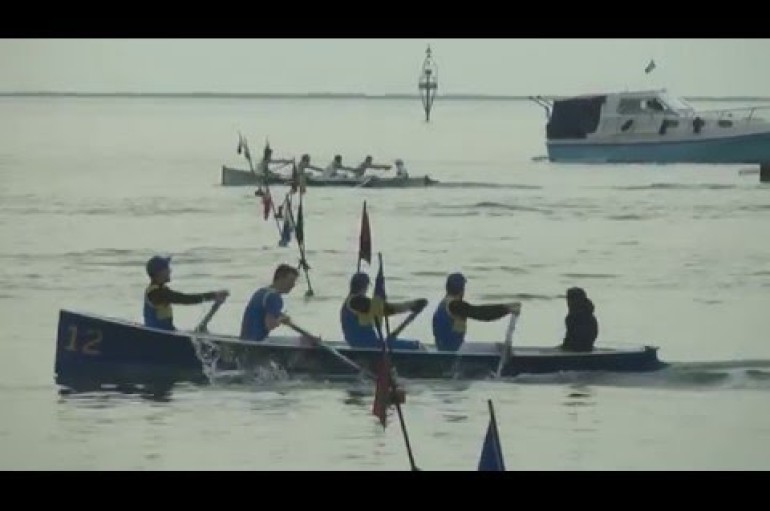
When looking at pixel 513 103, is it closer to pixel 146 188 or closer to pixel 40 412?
pixel 146 188

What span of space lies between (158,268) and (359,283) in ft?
2.00

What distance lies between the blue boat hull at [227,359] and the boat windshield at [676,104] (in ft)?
2.63

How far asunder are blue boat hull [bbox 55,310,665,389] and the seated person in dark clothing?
0.03m

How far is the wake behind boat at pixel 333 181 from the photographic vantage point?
775cm

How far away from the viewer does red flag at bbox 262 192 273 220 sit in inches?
306

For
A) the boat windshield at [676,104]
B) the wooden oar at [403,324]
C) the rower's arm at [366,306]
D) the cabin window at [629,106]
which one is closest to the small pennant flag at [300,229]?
the rower's arm at [366,306]

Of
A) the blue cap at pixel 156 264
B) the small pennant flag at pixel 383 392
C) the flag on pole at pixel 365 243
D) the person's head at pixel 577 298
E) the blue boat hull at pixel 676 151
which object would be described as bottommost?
the small pennant flag at pixel 383 392

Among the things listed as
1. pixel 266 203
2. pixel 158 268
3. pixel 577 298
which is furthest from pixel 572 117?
pixel 158 268

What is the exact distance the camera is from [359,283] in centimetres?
761

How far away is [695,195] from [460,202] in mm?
729

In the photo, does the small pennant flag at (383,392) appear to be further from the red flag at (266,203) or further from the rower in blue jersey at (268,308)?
A: the red flag at (266,203)

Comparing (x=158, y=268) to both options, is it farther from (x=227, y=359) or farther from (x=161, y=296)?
(x=227, y=359)

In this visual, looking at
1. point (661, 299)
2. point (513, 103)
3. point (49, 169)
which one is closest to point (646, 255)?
point (661, 299)

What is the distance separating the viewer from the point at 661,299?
7664mm
